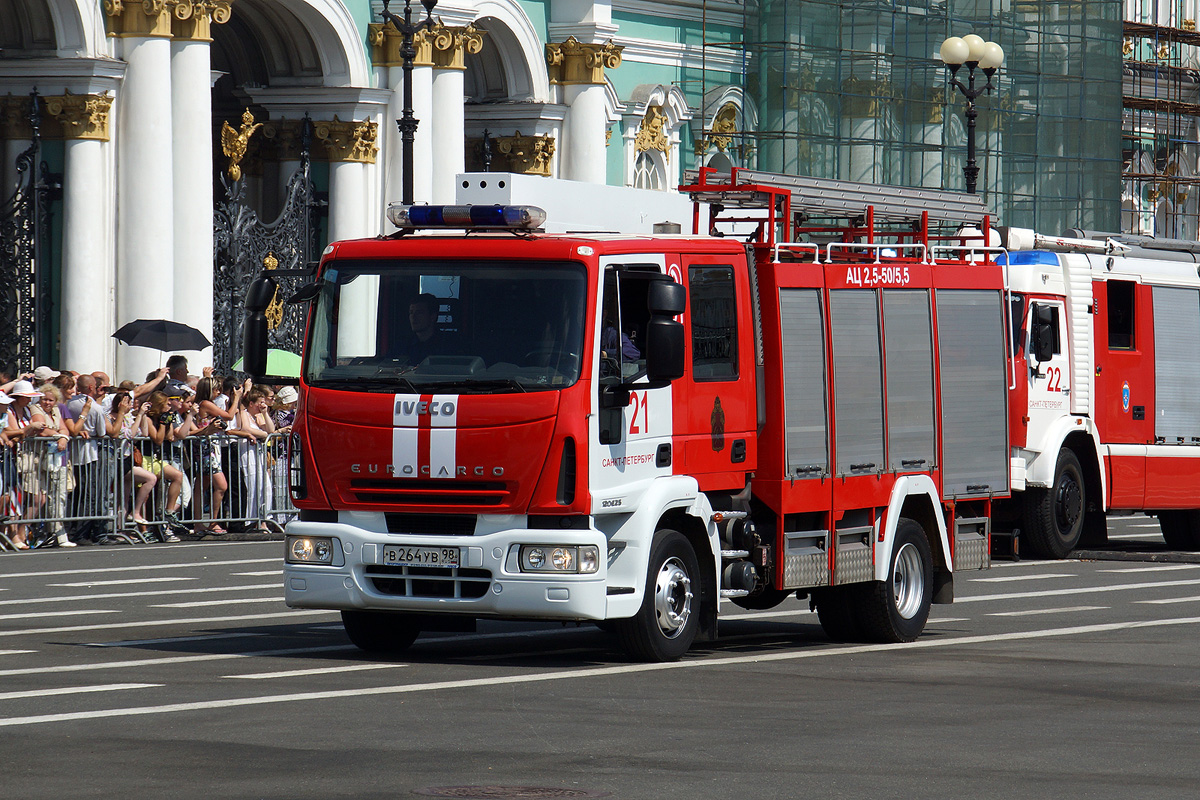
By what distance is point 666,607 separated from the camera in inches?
523

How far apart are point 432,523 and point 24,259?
19768 mm

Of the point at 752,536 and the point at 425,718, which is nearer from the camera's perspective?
the point at 425,718

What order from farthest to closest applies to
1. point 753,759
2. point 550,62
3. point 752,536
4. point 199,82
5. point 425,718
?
point 550,62, point 199,82, point 752,536, point 425,718, point 753,759

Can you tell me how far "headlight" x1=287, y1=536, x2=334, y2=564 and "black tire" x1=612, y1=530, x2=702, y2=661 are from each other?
5.46 ft

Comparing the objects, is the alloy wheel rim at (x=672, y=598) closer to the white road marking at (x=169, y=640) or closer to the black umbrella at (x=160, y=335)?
the white road marking at (x=169, y=640)

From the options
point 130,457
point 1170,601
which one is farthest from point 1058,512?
point 130,457

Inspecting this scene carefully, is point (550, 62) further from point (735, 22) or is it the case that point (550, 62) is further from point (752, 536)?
point (752, 536)

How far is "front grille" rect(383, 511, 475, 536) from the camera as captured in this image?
12859mm

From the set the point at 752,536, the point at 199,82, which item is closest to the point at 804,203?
the point at 752,536

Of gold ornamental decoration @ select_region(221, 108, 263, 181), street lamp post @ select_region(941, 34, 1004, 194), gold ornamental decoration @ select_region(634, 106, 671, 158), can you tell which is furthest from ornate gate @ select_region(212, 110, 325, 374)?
street lamp post @ select_region(941, 34, 1004, 194)

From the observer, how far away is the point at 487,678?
489 inches

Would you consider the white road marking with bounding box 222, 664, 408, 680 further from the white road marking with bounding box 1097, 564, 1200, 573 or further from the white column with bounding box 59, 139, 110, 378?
the white column with bounding box 59, 139, 110, 378

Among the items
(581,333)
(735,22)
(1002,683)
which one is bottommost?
(1002,683)

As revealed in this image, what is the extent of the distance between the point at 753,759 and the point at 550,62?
1198 inches
